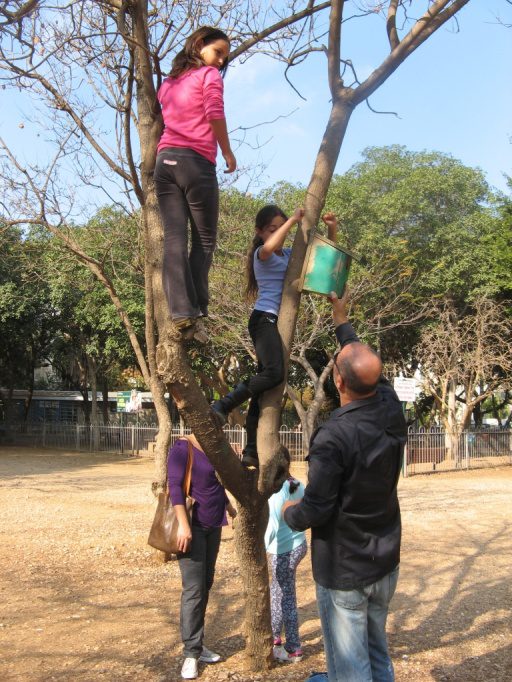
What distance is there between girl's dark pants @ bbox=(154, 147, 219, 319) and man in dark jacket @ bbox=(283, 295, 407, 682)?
0.79 meters

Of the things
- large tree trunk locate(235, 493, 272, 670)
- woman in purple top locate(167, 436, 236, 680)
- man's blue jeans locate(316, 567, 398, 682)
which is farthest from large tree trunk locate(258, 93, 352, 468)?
man's blue jeans locate(316, 567, 398, 682)

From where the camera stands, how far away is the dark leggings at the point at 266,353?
3.61 m

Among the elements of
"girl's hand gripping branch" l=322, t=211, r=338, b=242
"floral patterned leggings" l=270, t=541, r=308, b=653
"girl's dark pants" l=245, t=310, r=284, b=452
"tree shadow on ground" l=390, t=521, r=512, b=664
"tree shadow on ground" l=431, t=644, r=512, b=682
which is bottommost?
"tree shadow on ground" l=431, t=644, r=512, b=682

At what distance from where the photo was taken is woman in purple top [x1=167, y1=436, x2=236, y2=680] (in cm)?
443

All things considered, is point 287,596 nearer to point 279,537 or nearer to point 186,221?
point 279,537

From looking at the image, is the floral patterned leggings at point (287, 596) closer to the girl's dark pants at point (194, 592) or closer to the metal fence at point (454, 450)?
the girl's dark pants at point (194, 592)

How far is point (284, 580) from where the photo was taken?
15.8 ft

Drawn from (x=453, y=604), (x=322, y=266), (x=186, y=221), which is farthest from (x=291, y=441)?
(x=186, y=221)

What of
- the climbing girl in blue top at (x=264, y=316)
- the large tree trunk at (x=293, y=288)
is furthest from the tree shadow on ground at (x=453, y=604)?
the climbing girl in blue top at (x=264, y=316)

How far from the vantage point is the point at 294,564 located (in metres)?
4.83

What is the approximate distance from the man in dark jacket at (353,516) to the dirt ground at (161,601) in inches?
70.5

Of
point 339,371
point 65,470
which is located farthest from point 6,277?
point 339,371

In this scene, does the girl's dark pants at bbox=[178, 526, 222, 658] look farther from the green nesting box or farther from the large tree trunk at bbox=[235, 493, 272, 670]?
the green nesting box

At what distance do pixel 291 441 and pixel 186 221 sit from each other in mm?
20704
